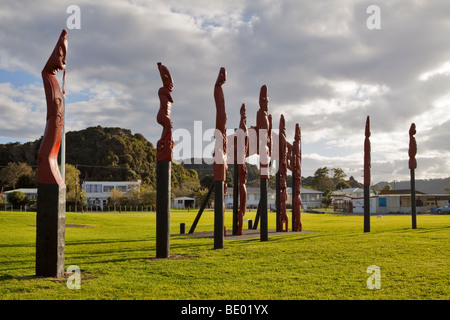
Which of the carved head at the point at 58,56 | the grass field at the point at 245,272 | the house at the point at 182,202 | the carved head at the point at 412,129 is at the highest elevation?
the carved head at the point at 412,129

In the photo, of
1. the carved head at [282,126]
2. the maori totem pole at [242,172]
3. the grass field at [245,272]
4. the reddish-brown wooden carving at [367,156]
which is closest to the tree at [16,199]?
the grass field at [245,272]

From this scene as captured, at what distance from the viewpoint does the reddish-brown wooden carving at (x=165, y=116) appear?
972cm

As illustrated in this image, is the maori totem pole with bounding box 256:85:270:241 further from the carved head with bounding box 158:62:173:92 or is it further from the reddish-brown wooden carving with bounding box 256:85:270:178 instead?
the carved head with bounding box 158:62:173:92

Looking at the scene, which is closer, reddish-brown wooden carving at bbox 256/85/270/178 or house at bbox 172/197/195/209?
reddish-brown wooden carving at bbox 256/85/270/178

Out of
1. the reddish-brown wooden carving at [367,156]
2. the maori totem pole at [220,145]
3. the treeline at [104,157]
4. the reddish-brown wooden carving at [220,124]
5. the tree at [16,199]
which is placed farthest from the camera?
the treeline at [104,157]

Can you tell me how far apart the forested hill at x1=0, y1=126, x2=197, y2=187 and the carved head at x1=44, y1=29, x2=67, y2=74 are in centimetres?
6038

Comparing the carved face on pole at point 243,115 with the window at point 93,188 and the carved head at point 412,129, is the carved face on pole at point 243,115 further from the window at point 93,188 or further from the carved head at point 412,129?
the window at point 93,188

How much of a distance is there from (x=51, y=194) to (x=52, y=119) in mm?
1417

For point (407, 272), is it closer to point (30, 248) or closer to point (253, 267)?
point (253, 267)

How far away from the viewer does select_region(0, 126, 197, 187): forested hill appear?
67062 mm

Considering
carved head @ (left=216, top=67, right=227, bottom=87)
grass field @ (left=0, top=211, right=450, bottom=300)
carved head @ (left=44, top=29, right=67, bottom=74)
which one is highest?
carved head @ (left=216, top=67, right=227, bottom=87)

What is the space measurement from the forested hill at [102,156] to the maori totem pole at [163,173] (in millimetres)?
58361

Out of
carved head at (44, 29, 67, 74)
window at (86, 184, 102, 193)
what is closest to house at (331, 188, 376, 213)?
window at (86, 184, 102, 193)
